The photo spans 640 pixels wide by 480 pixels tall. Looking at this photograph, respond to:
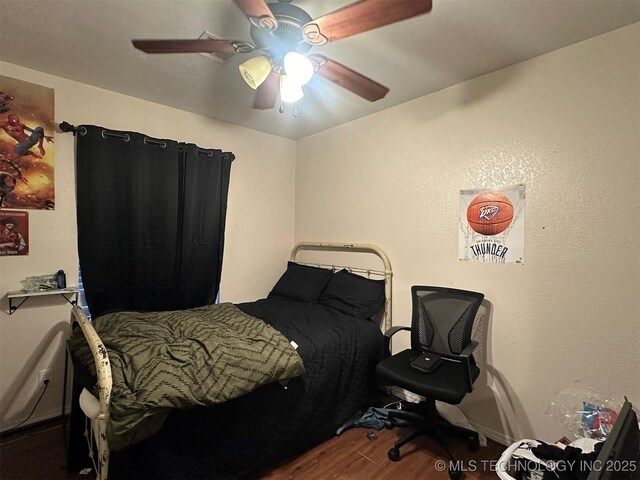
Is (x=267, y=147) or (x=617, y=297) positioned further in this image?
(x=267, y=147)

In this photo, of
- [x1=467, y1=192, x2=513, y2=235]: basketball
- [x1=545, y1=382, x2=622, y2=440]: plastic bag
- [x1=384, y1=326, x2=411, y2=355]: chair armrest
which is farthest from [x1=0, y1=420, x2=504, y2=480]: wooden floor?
[x1=467, y1=192, x2=513, y2=235]: basketball

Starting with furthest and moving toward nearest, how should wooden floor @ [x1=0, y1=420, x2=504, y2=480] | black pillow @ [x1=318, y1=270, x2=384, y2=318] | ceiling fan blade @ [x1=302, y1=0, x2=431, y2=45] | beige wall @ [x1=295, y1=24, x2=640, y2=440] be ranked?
black pillow @ [x1=318, y1=270, x2=384, y2=318], wooden floor @ [x1=0, y1=420, x2=504, y2=480], beige wall @ [x1=295, y1=24, x2=640, y2=440], ceiling fan blade @ [x1=302, y1=0, x2=431, y2=45]

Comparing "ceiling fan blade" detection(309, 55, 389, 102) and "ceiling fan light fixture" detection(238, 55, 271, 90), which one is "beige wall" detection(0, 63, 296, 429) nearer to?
"ceiling fan light fixture" detection(238, 55, 271, 90)

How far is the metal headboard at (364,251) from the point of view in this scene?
279 cm

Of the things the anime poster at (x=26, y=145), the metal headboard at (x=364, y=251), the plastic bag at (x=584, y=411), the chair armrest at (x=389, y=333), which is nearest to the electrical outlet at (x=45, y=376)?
the anime poster at (x=26, y=145)

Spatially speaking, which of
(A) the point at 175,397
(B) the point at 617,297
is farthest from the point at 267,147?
(B) the point at 617,297

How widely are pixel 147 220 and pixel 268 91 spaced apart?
158 cm

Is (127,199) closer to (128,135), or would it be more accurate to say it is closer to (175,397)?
(128,135)

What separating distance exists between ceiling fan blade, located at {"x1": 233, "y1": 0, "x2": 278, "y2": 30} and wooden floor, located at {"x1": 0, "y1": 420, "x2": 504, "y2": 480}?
233 centimetres

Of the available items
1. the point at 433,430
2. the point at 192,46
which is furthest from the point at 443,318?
the point at 192,46

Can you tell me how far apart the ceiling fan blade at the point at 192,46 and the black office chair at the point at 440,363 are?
1.98m

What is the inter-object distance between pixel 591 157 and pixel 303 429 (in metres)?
2.40

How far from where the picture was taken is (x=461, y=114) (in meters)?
2.39

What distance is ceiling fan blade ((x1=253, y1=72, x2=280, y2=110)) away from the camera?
6.03 feet
